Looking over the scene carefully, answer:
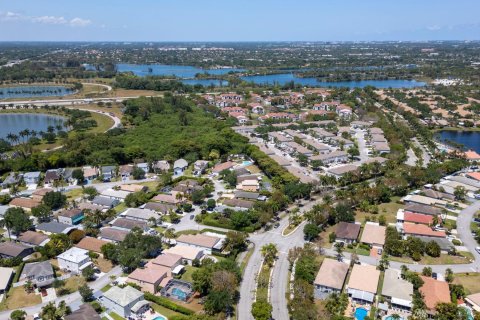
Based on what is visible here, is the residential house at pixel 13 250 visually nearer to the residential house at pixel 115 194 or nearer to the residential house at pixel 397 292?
the residential house at pixel 115 194

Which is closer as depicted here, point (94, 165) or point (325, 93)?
point (94, 165)

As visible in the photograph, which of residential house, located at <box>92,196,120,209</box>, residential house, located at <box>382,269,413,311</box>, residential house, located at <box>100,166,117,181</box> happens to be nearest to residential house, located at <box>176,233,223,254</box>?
residential house, located at <box>92,196,120,209</box>

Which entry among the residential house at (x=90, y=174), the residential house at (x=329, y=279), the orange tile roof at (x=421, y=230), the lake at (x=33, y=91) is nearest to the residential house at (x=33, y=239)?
the residential house at (x=90, y=174)

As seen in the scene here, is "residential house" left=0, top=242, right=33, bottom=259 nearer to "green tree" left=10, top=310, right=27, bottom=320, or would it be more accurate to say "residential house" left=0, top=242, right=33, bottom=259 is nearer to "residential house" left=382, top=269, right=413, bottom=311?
"green tree" left=10, top=310, right=27, bottom=320

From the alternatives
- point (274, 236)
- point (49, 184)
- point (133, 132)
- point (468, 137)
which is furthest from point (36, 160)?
point (468, 137)

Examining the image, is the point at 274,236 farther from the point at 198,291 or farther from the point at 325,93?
the point at 325,93

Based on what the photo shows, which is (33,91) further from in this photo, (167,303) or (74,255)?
(167,303)

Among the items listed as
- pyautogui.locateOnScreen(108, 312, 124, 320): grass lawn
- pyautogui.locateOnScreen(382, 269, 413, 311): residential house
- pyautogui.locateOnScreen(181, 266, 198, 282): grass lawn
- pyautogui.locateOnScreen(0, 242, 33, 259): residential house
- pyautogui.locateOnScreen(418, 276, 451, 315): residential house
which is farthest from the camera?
pyautogui.locateOnScreen(0, 242, 33, 259): residential house
